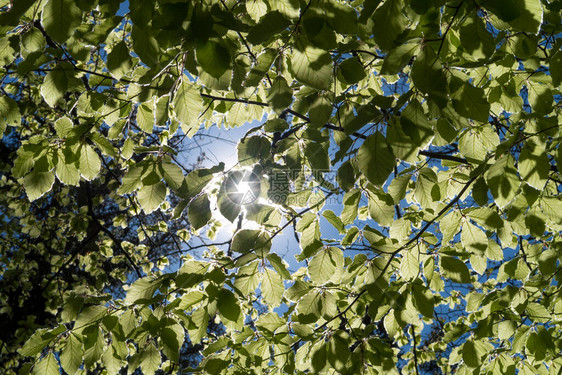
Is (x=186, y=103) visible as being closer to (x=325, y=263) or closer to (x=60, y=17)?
(x=60, y=17)

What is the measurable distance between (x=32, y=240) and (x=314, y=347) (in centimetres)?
890

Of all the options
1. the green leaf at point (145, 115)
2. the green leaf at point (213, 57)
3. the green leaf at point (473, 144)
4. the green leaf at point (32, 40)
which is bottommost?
the green leaf at point (213, 57)

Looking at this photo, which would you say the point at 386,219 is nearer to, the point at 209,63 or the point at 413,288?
the point at 413,288

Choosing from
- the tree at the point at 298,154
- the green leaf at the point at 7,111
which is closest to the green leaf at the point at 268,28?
the tree at the point at 298,154

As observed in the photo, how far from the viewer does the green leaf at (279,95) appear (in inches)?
50.2

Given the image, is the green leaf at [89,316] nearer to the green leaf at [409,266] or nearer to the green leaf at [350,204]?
the green leaf at [350,204]

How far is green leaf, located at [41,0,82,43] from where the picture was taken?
0.96 m

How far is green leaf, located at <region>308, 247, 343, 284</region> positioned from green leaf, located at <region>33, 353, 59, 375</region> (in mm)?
1073

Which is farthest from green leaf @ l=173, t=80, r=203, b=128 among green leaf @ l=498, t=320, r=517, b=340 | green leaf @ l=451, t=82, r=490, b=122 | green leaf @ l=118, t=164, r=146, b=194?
green leaf @ l=498, t=320, r=517, b=340

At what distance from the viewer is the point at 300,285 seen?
1722 mm

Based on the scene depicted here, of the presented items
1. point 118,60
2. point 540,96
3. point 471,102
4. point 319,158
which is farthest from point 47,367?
point 540,96

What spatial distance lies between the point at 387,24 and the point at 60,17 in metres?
0.87

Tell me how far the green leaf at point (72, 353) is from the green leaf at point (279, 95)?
46.3 inches

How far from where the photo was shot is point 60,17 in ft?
3.19
